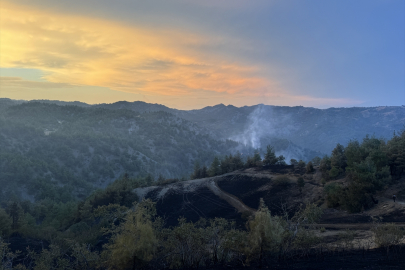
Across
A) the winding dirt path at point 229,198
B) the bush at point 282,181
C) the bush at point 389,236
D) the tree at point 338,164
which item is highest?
the tree at point 338,164

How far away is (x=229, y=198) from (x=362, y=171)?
20343mm

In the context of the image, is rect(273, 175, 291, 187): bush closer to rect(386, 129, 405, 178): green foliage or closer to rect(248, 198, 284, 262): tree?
rect(386, 129, 405, 178): green foliage

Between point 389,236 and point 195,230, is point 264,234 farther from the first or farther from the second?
point 389,236

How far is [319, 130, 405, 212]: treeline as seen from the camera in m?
30.3

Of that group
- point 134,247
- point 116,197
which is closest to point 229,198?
point 116,197

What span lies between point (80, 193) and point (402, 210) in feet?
280

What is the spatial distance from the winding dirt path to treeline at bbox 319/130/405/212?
11552 millimetres

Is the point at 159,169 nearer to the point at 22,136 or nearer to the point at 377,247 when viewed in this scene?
the point at 22,136

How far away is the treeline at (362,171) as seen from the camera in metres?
30.3

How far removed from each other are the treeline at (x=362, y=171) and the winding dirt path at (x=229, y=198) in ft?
37.9

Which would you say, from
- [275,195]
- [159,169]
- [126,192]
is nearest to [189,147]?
[159,169]

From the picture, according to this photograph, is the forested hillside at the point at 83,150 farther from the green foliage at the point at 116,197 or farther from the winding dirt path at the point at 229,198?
the winding dirt path at the point at 229,198

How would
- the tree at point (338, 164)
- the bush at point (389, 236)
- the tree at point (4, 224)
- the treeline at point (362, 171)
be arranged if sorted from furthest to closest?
the tree at point (338, 164), the tree at point (4, 224), the treeline at point (362, 171), the bush at point (389, 236)

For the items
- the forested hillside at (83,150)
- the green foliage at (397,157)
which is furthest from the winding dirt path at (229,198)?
the forested hillside at (83,150)
